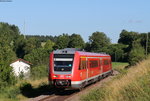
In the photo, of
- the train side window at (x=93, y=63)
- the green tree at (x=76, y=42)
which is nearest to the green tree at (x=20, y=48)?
the green tree at (x=76, y=42)

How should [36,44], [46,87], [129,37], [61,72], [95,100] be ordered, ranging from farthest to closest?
[129,37] < [36,44] < [46,87] < [61,72] < [95,100]

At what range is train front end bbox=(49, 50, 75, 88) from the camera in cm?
1822

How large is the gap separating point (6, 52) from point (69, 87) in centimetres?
1176

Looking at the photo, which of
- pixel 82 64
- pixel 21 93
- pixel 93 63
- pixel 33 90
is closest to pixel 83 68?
pixel 82 64

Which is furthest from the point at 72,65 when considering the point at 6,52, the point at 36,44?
the point at 36,44

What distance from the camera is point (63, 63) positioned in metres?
18.6

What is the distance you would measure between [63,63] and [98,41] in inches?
3910

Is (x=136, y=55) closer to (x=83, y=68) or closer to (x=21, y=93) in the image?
(x=83, y=68)

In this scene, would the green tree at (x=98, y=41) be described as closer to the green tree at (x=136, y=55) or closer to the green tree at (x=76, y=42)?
the green tree at (x=76, y=42)

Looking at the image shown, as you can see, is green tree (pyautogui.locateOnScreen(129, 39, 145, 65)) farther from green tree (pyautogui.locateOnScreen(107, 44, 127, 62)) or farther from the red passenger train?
green tree (pyautogui.locateOnScreen(107, 44, 127, 62))

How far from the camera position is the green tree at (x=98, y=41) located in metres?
110

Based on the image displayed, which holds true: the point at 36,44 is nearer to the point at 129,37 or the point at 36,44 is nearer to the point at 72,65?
the point at 129,37

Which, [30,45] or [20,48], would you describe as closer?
[30,45]

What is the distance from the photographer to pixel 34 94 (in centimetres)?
2131
